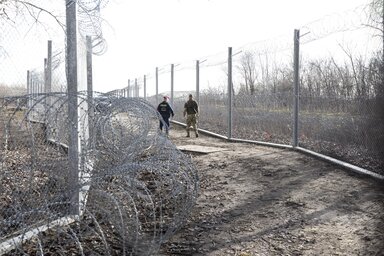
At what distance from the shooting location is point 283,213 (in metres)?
5.05

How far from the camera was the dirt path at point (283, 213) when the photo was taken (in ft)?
13.3

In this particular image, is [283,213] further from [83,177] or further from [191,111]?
[191,111]

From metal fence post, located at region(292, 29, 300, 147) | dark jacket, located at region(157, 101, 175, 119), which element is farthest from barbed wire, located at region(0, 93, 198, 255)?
dark jacket, located at region(157, 101, 175, 119)

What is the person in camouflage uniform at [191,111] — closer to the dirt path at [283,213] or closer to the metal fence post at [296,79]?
the metal fence post at [296,79]

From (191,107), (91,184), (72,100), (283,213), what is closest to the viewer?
(91,184)

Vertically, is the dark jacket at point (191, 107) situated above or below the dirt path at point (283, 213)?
above

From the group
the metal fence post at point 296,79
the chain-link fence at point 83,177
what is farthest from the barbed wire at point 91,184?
the metal fence post at point 296,79

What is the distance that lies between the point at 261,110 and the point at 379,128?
4951mm

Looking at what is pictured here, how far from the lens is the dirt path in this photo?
13.3ft

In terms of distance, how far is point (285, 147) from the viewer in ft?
31.9

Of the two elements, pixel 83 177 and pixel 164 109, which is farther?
pixel 164 109

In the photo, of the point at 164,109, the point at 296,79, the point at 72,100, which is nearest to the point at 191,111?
the point at 164,109

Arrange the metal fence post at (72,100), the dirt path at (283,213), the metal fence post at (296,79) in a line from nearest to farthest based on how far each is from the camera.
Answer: the dirt path at (283,213) → the metal fence post at (72,100) → the metal fence post at (296,79)

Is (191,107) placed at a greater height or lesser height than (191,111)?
greater
